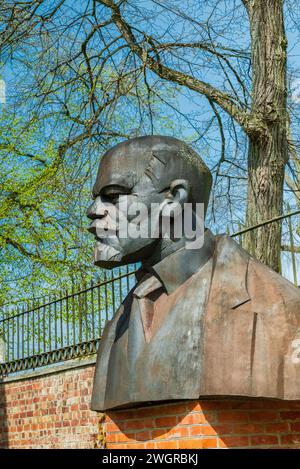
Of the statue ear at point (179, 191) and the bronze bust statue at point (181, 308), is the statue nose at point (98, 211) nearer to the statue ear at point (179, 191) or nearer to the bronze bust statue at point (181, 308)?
the bronze bust statue at point (181, 308)

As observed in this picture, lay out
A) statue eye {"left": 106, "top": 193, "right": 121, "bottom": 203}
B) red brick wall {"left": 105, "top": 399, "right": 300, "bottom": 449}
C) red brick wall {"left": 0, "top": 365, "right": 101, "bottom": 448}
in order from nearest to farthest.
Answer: red brick wall {"left": 105, "top": 399, "right": 300, "bottom": 449}, statue eye {"left": 106, "top": 193, "right": 121, "bottom": 203}, red brick wall {"left": 0, "top": 365, "right": 101, "bottom": 448}

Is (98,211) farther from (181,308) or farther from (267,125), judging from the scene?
(267,125)

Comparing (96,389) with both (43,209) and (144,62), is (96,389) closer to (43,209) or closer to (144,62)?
(144,62)

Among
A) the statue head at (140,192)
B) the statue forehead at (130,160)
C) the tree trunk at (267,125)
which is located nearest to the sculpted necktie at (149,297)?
the statue head at (140,192)

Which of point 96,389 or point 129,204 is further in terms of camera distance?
point 96,389

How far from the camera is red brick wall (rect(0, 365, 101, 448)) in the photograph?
8.63 m

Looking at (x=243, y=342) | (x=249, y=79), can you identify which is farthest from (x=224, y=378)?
(x=249, y=79)

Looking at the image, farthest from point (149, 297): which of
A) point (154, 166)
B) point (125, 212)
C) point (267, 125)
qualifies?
point (267, 125)

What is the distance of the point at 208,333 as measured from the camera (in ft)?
14.6

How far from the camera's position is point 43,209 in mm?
19297

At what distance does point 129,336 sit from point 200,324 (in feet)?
1.94

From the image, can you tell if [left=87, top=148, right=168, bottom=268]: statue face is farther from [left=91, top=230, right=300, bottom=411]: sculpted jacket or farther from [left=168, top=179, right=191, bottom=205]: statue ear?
[left=91, top=230, right=300, bottom=411]: sculpted jacket

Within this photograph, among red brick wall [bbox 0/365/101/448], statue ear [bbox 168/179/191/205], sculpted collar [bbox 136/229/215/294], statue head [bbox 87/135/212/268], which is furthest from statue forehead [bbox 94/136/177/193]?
red brick wall [bbox 0/365/101/448]

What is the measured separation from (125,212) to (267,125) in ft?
15.8
